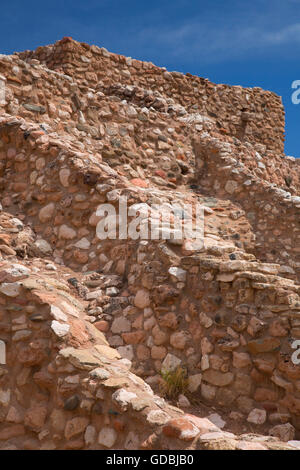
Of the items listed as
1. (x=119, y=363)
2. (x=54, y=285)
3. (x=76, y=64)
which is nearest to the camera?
(x=119, y=363)

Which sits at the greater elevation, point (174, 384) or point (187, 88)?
point (187, 88)

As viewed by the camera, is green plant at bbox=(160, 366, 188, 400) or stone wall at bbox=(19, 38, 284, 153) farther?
stone wall at bbox=(19, 38, 284, 153)

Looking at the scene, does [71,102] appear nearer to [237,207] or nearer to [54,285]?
[237,207]

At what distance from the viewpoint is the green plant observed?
326 centimetres

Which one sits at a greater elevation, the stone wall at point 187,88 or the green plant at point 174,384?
the stone wall at point 187,88

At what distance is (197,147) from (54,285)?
490 centimetres

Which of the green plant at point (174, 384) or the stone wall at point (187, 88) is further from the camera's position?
the stone wall at point (187, 88)

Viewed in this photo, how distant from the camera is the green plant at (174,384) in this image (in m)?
3.26

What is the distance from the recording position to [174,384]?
3.29 meters

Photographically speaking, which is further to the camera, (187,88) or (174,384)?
(187,88)

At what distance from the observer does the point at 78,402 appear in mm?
2500

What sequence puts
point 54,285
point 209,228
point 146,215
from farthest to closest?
1. point 209,228
2. point 146,215
3. point 54,285

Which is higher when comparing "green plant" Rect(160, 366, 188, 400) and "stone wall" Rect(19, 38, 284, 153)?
"stone wall" Rect(19, 38, 284, 153)

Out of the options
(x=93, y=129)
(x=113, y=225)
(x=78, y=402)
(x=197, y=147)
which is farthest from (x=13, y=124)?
(x=78, y=402)
